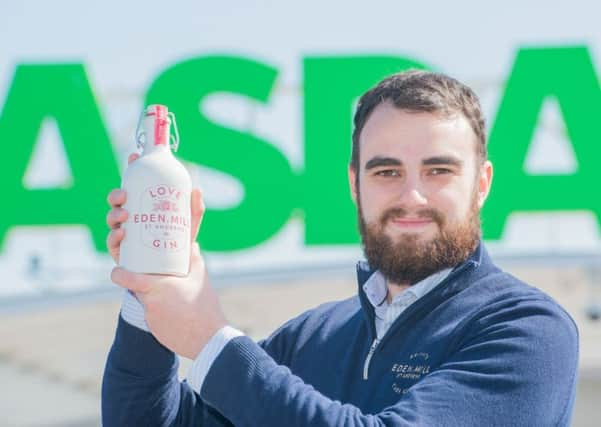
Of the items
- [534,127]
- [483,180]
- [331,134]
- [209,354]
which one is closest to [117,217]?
[209,354]

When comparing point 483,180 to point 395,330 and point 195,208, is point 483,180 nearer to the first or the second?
point 395,330

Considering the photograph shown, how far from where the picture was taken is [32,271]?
441 inches

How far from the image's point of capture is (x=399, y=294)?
101 inches

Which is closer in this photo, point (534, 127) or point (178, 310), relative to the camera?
point (178, 310)

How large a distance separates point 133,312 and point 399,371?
0.65 metres

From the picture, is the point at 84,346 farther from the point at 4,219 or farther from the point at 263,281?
the point at 263,281

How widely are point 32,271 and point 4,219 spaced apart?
0.70 meters

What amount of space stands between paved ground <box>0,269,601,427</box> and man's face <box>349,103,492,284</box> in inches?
338

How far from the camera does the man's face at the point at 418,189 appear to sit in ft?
7.77

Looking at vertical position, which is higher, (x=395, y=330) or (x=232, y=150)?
(x=395, y=330)

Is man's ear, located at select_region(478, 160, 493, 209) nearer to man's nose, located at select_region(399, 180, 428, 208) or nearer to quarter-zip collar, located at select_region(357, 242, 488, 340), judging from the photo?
quarter-zip collar, located at select_region(357, 242, 488, 340)

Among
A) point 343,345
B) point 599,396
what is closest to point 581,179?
point 599,396

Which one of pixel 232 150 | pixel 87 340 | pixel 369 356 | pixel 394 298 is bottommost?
pixel 87 340

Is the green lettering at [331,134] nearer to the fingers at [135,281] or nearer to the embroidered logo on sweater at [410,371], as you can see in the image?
the embroidered logo on sweater at [410,371]
